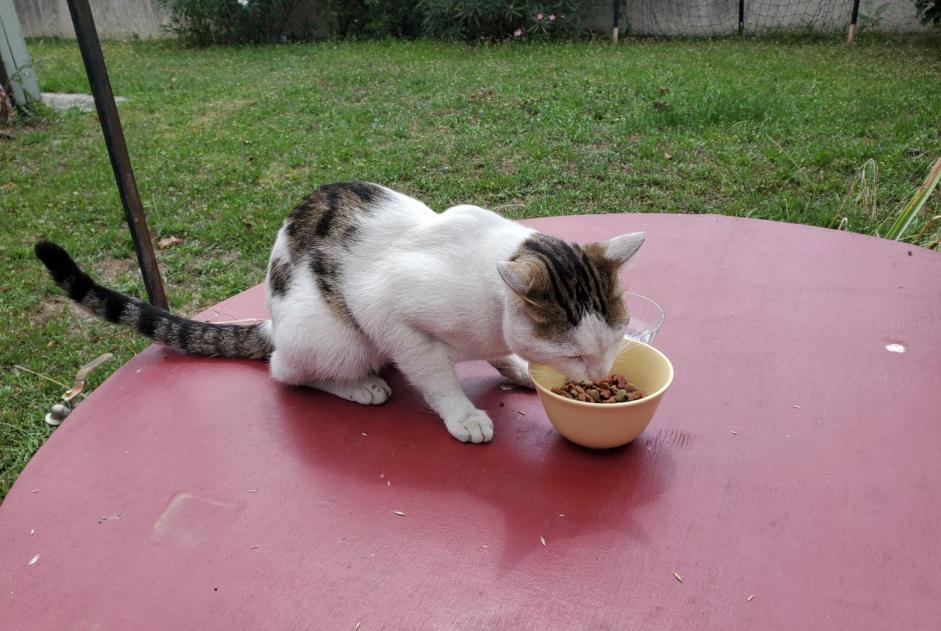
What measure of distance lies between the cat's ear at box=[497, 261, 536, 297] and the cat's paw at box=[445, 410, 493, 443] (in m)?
0.34

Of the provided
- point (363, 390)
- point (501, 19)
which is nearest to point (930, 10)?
point (501, 19)

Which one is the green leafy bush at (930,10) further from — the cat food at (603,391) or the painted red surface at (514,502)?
the cat food at (603,391)

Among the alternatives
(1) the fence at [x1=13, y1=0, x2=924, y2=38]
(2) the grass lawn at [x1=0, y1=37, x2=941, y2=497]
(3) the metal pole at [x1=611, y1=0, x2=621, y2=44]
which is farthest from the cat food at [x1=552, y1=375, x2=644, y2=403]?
(1) the fence at [x1=13, y1=0, x2=924, y2=38]

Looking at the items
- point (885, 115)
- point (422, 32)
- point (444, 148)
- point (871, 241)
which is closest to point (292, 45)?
point (422, 32)

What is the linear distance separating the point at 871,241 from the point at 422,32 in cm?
818

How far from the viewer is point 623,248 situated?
159 cm

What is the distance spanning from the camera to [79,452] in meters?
1.68

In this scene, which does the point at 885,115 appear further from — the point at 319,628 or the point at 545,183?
the point at 319,628

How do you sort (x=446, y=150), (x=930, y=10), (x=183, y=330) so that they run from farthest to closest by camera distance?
(x=930, y=10)
(x=446, y=150)
(x=183, y=330)

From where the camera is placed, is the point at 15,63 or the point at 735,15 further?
the point at 735,15

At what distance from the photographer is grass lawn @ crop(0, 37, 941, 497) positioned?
4211 mm

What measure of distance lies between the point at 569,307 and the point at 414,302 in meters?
0.38

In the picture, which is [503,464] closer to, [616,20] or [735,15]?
[616,20]

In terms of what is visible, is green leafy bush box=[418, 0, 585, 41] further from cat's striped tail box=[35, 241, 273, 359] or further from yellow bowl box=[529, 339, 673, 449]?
yellow bowl box=[529, 339, 673, 449]
